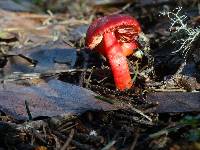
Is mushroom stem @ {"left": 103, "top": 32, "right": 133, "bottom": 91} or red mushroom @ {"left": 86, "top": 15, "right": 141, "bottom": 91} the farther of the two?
mushroom stem @ {"left": 103, "top": 32, "right": 133, "bottom": 91}

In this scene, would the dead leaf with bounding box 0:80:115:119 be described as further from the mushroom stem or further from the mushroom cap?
the mushroom cap

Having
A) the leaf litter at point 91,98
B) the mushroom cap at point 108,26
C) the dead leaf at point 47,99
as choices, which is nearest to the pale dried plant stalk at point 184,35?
the leaf litter at point 91,98

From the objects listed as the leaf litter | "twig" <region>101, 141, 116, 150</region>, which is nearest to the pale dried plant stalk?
the leaf litter

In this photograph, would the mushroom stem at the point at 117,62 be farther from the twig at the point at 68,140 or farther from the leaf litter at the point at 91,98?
the twig at the point at 68,140

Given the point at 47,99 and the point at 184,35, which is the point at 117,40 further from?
the point at 47,99

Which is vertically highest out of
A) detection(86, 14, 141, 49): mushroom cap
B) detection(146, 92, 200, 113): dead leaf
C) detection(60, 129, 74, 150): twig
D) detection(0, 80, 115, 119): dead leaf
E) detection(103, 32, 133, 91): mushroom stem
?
detection(86, 14, 141, 49): mushroom cap

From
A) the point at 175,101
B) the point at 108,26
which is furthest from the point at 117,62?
the point at 175,101
